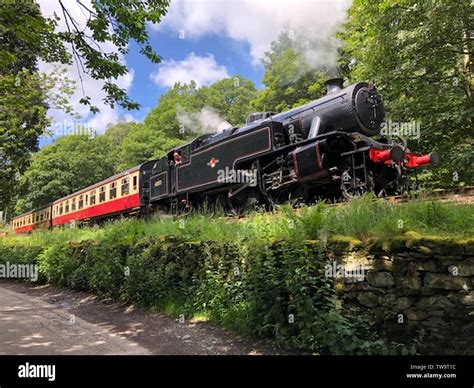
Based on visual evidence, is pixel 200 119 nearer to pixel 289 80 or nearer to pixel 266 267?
pixel 289 80

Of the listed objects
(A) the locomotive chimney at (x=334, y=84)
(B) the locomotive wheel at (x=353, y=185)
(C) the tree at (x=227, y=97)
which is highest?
(C) the tree at (x=227, y=97)

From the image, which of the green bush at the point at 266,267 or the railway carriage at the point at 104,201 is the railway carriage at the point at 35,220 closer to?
the railway carriage at the point at 104,201

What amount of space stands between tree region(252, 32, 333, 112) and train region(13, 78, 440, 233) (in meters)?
17.0

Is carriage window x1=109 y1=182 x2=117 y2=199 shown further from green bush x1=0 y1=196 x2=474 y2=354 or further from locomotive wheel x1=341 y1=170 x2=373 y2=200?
locomotive wheel x1=341 y1=170 x2=373 y2=200

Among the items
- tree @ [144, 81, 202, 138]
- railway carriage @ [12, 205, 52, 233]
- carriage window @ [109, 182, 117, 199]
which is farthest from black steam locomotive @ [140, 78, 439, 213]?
tree @ [144, 81, 202, 138]

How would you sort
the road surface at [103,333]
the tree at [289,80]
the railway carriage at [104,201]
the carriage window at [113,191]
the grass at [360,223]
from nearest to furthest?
the grass at [360,223], the road surface at [103,333], the railway carriage at [104,201], the carriage window at [113,191], the tree at [289,80]

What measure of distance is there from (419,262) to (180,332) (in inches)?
149

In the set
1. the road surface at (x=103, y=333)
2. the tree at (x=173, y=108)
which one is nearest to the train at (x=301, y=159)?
the road surface at (x=103, y=333)

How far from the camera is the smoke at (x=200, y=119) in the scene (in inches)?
1740

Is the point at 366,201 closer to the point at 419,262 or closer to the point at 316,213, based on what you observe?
the point at 316,213

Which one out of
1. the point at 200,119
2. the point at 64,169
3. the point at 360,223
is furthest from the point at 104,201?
the point at 200,119

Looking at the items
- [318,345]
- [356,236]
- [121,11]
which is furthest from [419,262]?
[121,11]

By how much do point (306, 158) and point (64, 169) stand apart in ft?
123

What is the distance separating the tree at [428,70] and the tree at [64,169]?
34.7 metres
